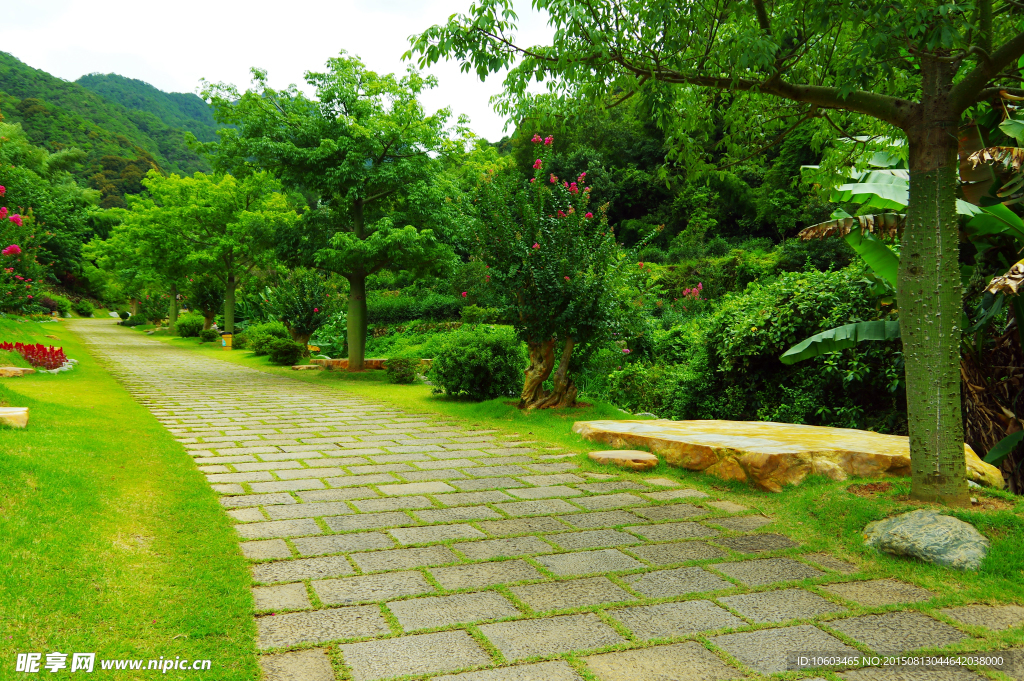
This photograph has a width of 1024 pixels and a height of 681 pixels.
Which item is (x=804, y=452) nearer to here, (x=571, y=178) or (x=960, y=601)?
(x=960, y=601)

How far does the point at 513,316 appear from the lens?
9078 mm

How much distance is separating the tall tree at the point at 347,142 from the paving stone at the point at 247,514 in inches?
353

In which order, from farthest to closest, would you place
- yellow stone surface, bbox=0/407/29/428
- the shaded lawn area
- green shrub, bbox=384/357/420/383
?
1. green shrub, bbox=384/357/420/383
2. yellow stone surface, bbox=0/407/29/428
3. the shaded lawn area

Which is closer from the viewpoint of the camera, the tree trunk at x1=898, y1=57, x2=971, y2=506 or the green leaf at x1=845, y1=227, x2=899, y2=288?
the tree trunk at x1=898, y1=57, x2=971, y2=506

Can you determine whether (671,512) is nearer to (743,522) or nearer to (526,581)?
(743,522)

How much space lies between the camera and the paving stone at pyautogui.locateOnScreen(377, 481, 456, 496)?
204 inches

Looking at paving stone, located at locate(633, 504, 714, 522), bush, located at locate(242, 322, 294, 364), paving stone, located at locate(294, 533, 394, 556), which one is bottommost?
paving stone, located at locate(294, 533, 394, 556)

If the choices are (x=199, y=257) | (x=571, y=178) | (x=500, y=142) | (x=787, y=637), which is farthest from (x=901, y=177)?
(x=500, y=142)

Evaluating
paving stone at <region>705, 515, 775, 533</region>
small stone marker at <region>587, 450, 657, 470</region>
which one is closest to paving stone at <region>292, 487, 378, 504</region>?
small stone marker at <region>587, 450, 657, 470</region>

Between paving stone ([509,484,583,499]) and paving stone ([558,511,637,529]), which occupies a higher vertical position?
paving stone ([509,484,583,499])

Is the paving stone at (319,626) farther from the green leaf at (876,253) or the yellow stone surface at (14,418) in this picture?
the green leaf at (876,253)

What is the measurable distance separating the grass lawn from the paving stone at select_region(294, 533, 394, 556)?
0.40m

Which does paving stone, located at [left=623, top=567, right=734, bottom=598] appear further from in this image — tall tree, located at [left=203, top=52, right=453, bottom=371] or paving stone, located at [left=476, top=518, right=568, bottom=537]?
tall tree, located at [left=203, top=52, right=453, bottom=371]

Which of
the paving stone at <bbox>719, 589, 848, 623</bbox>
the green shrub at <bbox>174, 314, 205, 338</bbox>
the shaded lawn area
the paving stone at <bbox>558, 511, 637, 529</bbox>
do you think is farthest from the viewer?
the green shrub at <bbox>174, 314, 205, 338</bbox>
